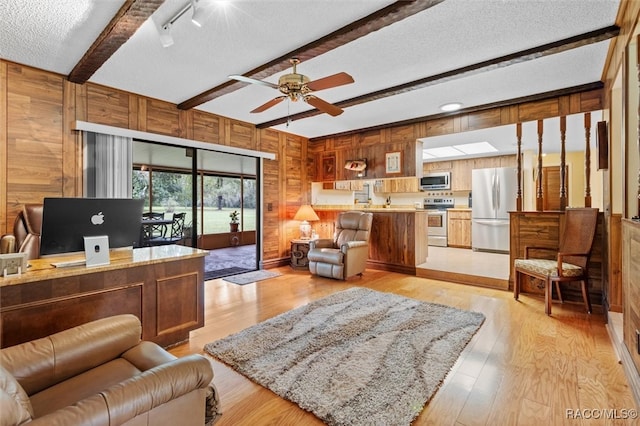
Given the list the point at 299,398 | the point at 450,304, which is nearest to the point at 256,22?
the point at 299,398

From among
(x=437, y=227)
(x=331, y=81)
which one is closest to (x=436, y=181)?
(x=437, y=227)

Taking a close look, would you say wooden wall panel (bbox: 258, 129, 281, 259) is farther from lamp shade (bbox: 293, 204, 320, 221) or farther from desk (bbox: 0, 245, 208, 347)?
desk (bbox: 0, 245, 208, 347)

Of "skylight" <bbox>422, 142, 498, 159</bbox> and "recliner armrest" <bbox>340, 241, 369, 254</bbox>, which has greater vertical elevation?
"skylight" <bbox>422, 142, 498, 159</bbox>

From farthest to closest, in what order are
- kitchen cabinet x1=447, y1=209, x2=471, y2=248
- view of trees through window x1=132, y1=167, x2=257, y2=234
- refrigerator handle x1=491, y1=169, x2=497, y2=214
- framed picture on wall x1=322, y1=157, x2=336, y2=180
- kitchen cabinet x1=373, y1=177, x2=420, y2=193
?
kitchen cabinet x1=373, y1=177, x2=420, y2=193 → kitchen cabinet x1=447, y1=209, x2=471, y2=248 → refrigerator handle x1=491, y1=169, x2=497, y2=214 → framed picture on wall x1=322, y1=157, x2=336, y2=180 → view of trees through window x1=132, y1=167, x2=257, y2=234

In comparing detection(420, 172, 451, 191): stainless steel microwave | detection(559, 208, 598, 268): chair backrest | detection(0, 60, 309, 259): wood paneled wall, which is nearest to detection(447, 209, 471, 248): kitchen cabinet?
detection(420, 172, 451, 191): stainless steel microwave

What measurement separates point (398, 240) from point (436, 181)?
323cm

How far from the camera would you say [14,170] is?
9.98 feet

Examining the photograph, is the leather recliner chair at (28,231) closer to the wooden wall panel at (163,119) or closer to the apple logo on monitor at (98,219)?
the apple logo on monitor at (98,219)

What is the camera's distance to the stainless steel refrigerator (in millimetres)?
6223

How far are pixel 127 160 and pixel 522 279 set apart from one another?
5.20 metres

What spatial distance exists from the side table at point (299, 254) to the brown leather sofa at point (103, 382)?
3879 mm

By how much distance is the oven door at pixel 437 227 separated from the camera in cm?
745

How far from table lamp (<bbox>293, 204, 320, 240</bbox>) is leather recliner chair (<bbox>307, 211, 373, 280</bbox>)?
22.6 inches

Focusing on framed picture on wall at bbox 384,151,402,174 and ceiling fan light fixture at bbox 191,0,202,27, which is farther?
framed picture on wall at bbox 384,151,402,174
